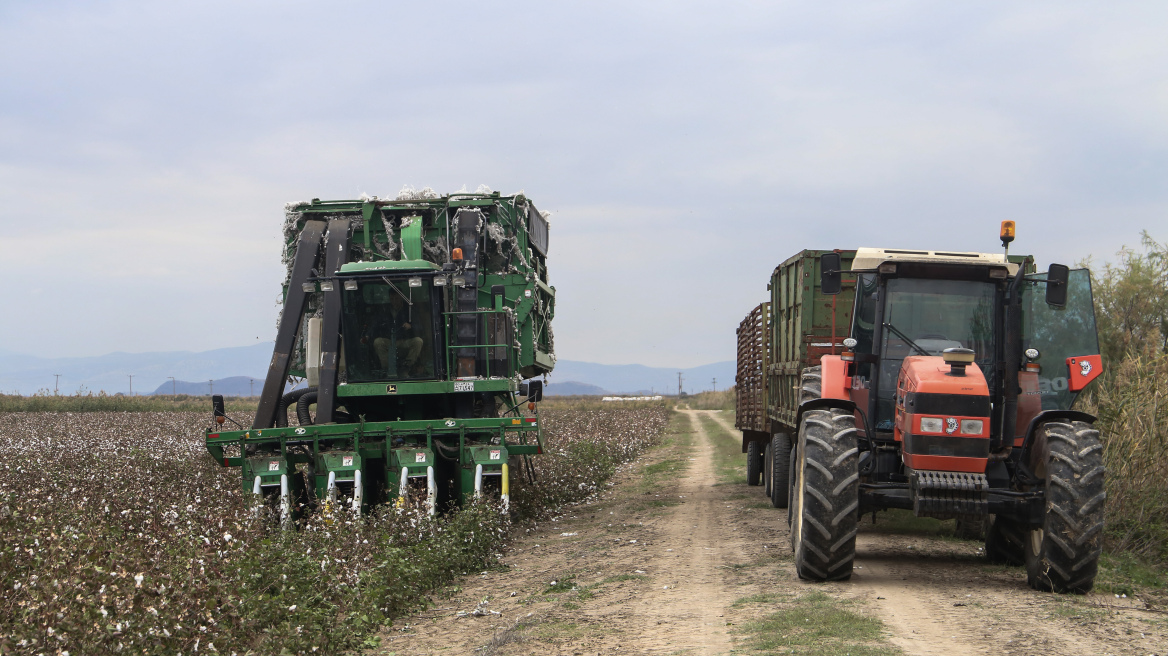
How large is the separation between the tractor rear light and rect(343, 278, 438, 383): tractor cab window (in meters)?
6.68

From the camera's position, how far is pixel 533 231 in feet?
46.5

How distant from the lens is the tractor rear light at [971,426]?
8.19 m

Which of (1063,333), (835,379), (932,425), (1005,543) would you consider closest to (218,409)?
(835,379)

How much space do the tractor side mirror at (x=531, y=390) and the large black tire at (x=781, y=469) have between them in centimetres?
352

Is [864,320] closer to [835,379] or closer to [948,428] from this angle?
[835,379]

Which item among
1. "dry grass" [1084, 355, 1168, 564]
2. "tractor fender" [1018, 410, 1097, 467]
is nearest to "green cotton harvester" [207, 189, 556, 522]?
"tractor fender" [1018, 410, 1097, 467]

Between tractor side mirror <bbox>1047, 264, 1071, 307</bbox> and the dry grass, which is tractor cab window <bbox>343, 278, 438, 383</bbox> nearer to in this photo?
tractor side mirror <bbox>1047, 264, 1071, 307</bbox>

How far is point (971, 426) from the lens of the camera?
8.20 meters

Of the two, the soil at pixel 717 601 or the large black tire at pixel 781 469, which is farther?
the large black tire at pixel 781 469

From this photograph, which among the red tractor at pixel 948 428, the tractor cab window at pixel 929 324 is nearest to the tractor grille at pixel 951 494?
the red tractor at pixel 948 428

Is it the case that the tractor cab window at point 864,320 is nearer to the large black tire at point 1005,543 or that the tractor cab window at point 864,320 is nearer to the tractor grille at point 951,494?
the tractor grille at point 951,494

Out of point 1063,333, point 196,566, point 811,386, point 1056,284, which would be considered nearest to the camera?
point 196,566

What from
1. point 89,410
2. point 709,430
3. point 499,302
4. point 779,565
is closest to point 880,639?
point 779,565

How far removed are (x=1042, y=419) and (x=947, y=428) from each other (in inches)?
38.4
